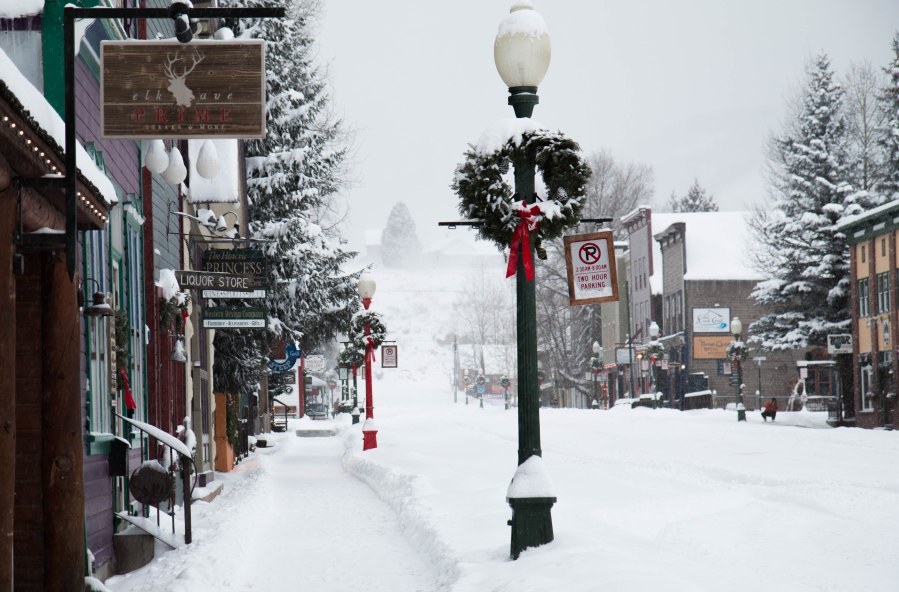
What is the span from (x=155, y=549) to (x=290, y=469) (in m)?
16.1

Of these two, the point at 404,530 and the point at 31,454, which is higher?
the point at 31,454

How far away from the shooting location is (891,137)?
45312 mm

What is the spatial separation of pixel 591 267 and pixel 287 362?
25.5 metres

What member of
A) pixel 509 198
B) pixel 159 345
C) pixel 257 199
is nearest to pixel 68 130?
pixel 509 198

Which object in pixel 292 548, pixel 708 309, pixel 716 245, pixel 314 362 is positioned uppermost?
pixel 716 245

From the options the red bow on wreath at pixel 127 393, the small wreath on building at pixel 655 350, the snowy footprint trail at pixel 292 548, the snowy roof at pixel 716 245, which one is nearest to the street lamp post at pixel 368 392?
the snowy footprint trail at pixel 292 548

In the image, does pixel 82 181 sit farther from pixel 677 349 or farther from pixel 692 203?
pixel 692 203

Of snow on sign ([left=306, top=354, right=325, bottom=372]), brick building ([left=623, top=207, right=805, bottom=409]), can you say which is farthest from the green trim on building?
snow on sign ([left=306, top=354, right=325, bottom=372])

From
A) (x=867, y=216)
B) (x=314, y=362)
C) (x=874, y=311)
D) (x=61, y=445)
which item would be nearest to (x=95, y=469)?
(x=61, y=445)

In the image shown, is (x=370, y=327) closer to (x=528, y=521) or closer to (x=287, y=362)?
(x=287, y=362)

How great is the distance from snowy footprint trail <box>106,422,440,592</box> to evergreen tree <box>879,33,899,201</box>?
29891 millimetres

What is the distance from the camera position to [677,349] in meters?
71.2

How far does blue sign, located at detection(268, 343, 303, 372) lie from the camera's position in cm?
3550

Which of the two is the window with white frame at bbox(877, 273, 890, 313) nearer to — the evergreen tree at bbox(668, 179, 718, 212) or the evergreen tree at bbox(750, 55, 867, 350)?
the evergreen tree at bbox(750, 55, 867, 350)
